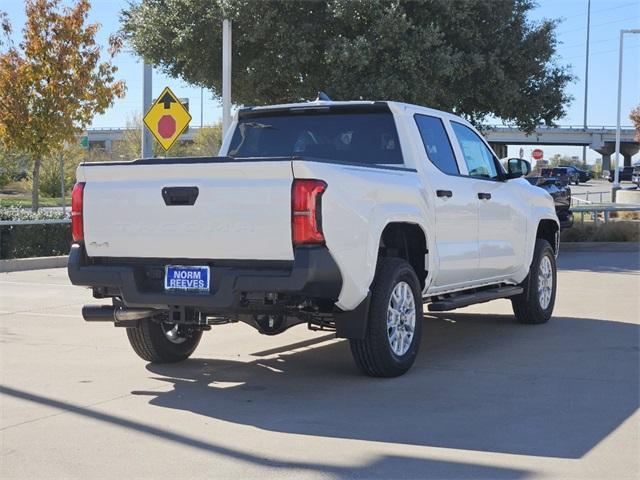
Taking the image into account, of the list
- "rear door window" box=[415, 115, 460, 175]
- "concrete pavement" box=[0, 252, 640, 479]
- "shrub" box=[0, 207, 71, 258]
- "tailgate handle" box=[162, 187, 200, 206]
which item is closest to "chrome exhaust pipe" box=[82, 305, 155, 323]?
"concrete pavement" box=[0, 252, 640, 479]

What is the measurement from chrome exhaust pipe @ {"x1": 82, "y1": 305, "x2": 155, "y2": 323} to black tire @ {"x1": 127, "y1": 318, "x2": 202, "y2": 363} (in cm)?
44

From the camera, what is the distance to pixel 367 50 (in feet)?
61.2

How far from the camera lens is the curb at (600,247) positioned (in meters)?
20.1

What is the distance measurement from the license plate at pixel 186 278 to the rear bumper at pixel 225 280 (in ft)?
0.15

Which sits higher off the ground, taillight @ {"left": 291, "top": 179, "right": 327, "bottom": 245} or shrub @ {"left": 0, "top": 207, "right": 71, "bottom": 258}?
taillight @ {"left": 291, "top": 179, "right": 327, "bottom": 245}

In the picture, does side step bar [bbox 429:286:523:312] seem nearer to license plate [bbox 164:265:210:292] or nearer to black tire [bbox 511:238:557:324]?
black tire [bbox 511:238:557:324]

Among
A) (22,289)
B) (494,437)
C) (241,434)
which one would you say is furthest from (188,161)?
(22,289)

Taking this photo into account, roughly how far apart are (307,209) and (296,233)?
18cm

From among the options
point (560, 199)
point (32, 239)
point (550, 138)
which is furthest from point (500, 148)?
point (32, 239)

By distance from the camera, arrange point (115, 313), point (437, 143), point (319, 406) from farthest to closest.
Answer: point (437, 143)
point (115, 313)
point (319, 406)

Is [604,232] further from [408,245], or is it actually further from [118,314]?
[118,314]

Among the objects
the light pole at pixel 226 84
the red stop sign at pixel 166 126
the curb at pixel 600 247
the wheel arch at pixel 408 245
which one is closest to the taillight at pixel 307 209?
the wheel arch at pixel 408 245

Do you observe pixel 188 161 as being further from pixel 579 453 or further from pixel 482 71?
pixel 482 71

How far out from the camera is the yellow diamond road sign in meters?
15.9
